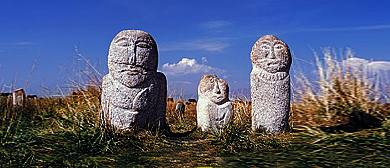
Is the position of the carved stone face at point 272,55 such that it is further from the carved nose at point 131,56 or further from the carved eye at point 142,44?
the carved nose at point 131,56

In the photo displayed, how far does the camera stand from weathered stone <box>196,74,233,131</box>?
7.23 meters

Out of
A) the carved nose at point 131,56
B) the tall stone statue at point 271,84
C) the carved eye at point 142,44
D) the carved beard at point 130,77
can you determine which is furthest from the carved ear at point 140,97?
A: the tall stone statue at point 271,84

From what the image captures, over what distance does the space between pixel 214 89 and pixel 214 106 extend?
31 cm

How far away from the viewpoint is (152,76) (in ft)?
20.4

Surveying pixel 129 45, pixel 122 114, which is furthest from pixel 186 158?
pixel 129 45

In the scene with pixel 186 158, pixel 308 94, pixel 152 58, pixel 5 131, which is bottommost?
pixel 186 158

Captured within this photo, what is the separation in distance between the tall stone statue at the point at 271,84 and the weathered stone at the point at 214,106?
2.49 feet

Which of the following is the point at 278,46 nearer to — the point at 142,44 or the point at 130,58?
the point at 142,44

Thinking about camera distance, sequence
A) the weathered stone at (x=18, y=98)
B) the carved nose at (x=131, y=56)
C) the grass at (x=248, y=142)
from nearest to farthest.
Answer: the grass at (x=248, y=142) < the carved nose at (x=131, y=56) < the weathered stone at (x=18, y=98)

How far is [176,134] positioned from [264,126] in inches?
59.5

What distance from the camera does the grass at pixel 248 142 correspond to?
4.21 meters

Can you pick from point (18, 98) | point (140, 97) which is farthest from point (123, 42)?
point (18, 98)

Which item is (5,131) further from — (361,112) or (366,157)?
(361,112)

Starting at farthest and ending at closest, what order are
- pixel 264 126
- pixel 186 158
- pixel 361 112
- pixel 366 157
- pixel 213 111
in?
pixel 213 111
pixel 264 126
pixel 361 112
pixel 186 158
pixel 366 157
